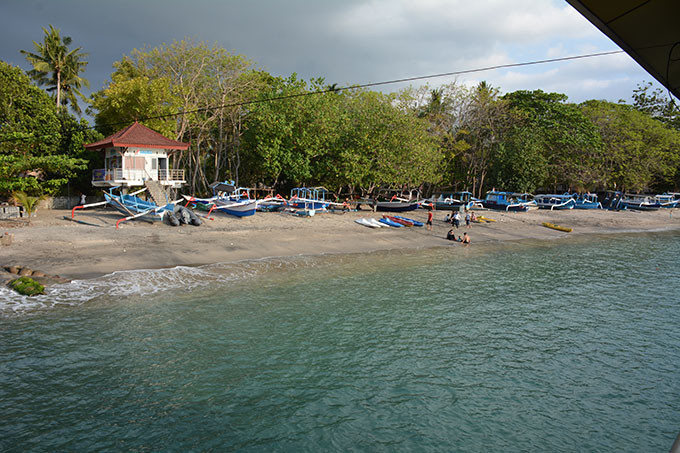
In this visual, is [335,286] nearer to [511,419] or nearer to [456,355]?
[456,355]

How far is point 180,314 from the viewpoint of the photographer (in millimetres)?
12148

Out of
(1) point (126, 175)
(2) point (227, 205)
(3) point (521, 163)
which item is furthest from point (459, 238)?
(3) point (521, 163)

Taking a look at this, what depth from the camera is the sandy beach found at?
650 inches

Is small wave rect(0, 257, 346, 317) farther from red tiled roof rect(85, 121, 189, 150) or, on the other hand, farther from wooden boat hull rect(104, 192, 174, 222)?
red tiled roof rect(85, 121, 189, 150)

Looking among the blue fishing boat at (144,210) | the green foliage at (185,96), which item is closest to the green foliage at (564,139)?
the green foliage at (185,96)

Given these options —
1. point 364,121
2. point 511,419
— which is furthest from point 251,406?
point 364,121

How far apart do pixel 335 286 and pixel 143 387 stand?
833 cm

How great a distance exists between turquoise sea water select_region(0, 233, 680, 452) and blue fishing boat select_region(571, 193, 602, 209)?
115ft

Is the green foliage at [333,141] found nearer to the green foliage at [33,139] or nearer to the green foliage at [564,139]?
the green foliage at [33,139]

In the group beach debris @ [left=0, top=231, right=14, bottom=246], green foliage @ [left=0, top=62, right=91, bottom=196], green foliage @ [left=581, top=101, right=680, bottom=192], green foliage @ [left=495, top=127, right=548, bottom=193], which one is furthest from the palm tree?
green foliage @ [left=581, top=101, right=680, bottom=192]

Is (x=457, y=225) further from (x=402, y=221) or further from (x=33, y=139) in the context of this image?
(x=33, y=139)

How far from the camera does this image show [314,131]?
35.4m

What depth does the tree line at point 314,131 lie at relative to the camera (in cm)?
2972

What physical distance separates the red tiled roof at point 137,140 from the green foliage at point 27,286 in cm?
1720
